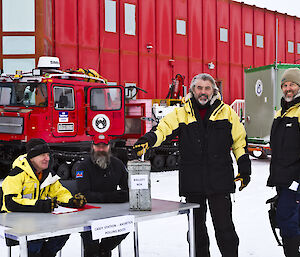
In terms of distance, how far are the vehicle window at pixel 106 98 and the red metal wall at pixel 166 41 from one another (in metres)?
5.26

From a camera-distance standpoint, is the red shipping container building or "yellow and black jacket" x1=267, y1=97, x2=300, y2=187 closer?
"yellow and black jacket" x1=267, y1=97, x2=300, y2=187

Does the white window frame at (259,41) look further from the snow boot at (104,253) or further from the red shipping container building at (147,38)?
the snow boot at (104,253)

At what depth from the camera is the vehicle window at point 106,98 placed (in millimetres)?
10633

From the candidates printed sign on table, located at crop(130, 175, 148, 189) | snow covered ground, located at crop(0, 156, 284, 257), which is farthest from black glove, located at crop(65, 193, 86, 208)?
snow covered ground, located at crop(0, 156, 284, 257)

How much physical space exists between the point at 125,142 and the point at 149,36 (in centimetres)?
728

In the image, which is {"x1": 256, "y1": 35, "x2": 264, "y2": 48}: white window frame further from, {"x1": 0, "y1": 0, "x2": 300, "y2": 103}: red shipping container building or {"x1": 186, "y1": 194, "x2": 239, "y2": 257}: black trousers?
{"x1": 186, "y1": 194, "x2": 239, "y2": 257}: black trousers

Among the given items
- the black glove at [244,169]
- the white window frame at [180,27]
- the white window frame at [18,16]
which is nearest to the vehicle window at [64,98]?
the white window frame at [18,16]

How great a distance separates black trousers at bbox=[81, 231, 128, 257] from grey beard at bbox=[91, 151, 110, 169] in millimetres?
632

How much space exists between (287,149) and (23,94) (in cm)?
774

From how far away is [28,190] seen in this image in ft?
11.5

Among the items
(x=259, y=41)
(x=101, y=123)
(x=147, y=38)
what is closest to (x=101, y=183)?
(x=101, y=123)

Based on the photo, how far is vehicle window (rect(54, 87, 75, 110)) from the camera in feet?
32.9

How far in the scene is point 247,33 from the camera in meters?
22.4

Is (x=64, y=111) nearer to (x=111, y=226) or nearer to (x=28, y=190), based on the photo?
(x=28, y=190)
